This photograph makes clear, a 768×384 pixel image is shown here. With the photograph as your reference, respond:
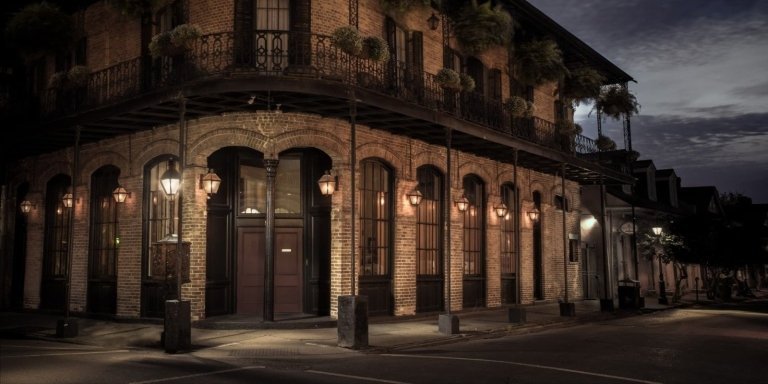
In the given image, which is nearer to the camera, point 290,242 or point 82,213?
point 290,242

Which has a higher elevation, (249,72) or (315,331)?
(249,72)

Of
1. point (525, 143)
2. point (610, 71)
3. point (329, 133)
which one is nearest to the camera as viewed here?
point (329, 133)

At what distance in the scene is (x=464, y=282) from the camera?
738 inches

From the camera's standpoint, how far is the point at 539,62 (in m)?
20.4

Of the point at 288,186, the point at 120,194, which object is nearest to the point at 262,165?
the point at 288,186

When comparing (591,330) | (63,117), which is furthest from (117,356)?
(591,330)

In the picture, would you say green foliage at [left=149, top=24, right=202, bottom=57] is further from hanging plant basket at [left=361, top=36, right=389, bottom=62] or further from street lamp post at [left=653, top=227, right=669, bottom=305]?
street lamp post at [left=653, top=227, right=669, bottom=305]

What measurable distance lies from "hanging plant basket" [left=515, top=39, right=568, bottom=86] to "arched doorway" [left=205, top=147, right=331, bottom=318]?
880 cm

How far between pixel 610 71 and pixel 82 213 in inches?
788

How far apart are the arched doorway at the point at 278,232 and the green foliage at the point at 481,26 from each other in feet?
18.2

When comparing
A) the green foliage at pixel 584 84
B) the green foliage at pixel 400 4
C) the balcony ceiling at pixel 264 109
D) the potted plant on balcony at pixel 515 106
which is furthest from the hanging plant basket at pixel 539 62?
the green foliage at pixel 400 4

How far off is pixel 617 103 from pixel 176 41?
1775cm

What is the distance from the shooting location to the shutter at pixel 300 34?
1329cm

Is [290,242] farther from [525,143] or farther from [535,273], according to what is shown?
[535,273]
